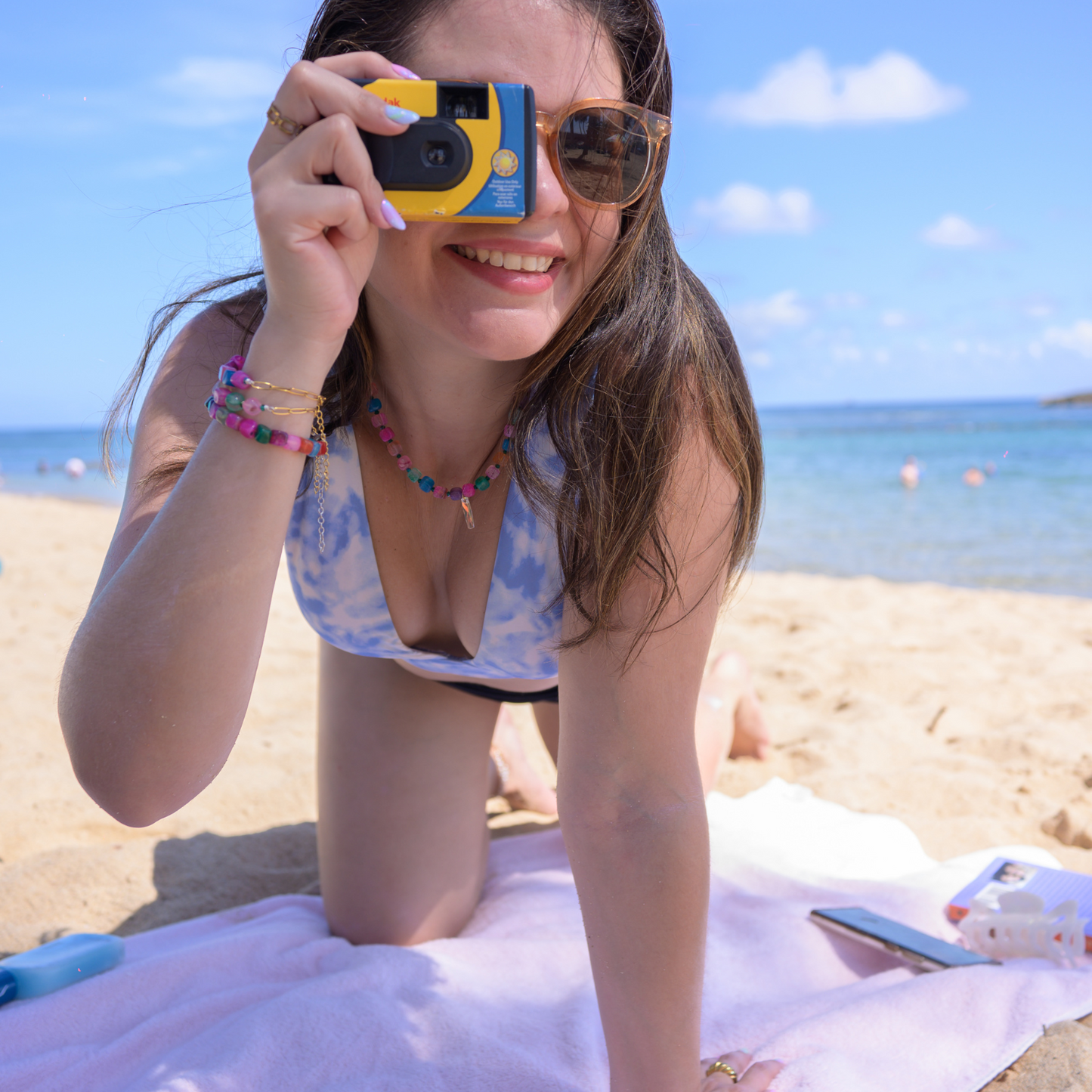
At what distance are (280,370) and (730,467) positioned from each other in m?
0.64

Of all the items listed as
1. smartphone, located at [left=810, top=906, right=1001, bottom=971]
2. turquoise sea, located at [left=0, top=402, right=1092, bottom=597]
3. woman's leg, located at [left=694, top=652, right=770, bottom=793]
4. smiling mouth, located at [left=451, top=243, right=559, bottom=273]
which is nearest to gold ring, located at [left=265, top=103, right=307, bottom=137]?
smiling mouth, located at [left=451, top=243, right=559, bottom=273]

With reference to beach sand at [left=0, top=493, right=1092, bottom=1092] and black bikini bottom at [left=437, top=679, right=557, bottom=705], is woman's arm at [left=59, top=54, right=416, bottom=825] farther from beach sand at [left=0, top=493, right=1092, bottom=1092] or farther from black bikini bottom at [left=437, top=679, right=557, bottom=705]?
beach sand at [left=0, top=493, right=1092, bottom=1092]

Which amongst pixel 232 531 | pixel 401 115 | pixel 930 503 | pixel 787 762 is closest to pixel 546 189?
pixel 401 115

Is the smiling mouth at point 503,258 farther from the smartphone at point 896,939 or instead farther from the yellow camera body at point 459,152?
the smartphone at point 896,939

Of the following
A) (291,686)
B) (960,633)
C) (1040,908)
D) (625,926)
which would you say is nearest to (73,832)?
(291,686)

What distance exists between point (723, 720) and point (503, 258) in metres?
1.78

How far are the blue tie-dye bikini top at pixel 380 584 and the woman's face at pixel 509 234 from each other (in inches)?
9.5

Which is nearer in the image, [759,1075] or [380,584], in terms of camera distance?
[759,1075]

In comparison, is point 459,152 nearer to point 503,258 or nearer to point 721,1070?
point 503,258

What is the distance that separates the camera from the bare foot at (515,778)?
103 inches

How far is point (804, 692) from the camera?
344 cm

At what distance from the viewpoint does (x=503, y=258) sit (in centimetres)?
119

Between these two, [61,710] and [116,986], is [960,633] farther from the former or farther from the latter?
[61,710]

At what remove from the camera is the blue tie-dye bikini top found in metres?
1.41
